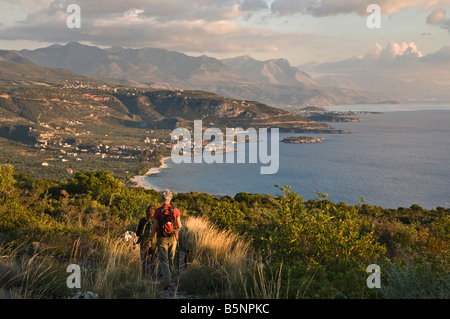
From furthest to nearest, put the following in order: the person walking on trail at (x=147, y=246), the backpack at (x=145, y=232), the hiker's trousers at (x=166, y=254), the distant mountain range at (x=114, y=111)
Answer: the distant mountain range at (x=114, y=111), the backpack at (x=145, y=232), the person walking on trail at (x=147, y=246), the hiker's trousers at (x=166, y=254)

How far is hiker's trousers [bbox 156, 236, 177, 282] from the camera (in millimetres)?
6074

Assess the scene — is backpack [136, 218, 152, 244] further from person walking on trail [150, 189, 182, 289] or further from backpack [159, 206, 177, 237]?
backpack [159, 206, 177, 237]

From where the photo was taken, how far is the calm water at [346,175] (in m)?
68.6

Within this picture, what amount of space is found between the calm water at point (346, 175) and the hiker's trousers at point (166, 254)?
55108 millimetres

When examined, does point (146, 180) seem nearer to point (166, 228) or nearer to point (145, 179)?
point (145, 179)

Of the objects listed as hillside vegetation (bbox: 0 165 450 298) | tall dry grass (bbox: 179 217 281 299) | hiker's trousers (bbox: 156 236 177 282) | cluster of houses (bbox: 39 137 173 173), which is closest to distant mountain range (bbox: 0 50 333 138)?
cluster of houses (bbox: 39 137 173 173)

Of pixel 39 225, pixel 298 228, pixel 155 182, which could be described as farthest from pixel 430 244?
pixel 155 182

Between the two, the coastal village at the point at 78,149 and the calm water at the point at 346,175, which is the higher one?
the coastal village at the point at 78,149

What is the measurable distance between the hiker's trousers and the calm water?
55.1 metres

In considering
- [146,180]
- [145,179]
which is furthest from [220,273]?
[145,179]

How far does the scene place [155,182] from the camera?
254 ft

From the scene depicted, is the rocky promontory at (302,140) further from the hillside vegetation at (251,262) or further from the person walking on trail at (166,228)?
the person walking on trail at (166,228)

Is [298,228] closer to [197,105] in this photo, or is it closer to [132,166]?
[132,166]

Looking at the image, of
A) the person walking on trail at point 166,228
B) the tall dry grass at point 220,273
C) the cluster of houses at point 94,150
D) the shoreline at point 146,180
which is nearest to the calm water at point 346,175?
the shoreline at point 146,180
